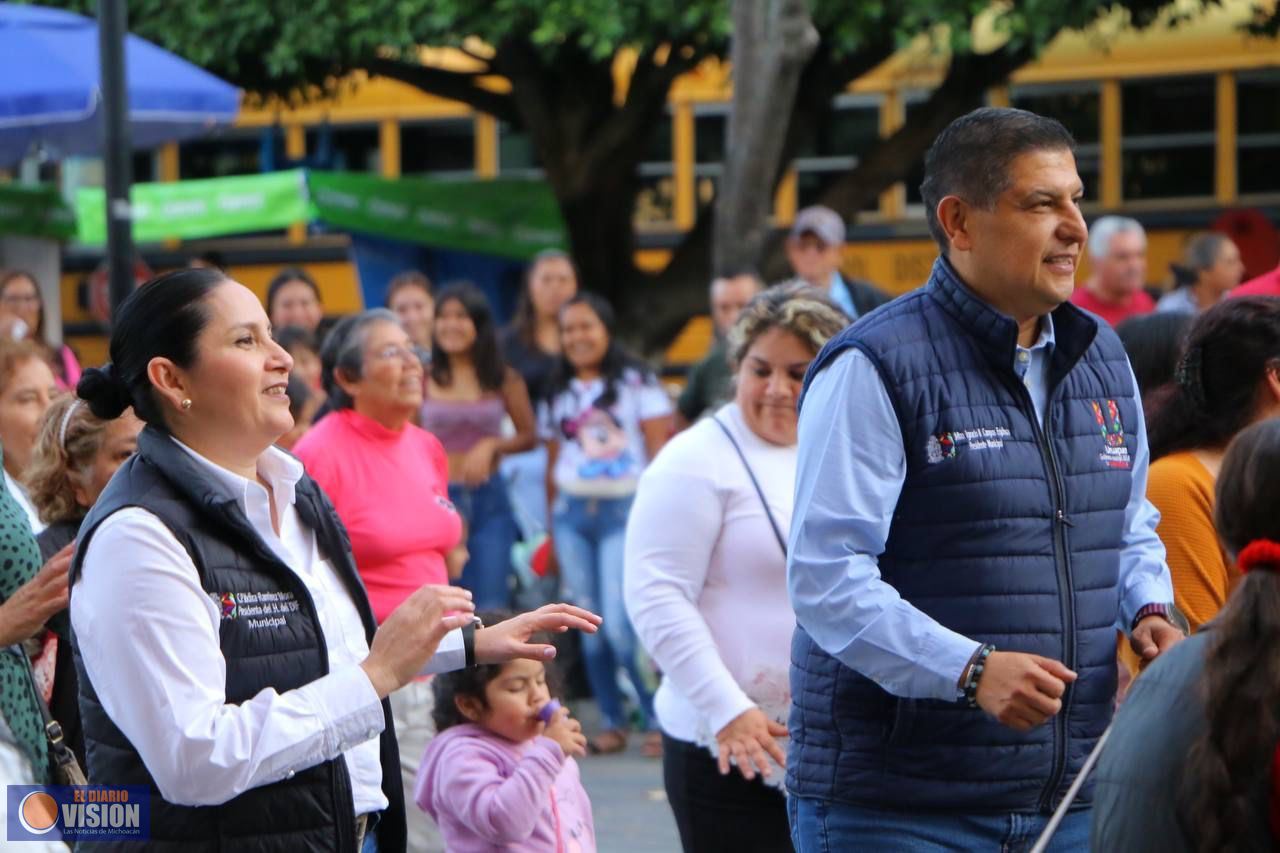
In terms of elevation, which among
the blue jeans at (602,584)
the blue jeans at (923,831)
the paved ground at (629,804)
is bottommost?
the paved ground at (629,804)

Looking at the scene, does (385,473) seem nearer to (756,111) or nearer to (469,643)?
(469,643)

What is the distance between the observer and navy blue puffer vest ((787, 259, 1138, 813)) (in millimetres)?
3713

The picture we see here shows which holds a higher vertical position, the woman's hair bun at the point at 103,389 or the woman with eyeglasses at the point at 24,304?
the woman's hair bun at the point at 103,389

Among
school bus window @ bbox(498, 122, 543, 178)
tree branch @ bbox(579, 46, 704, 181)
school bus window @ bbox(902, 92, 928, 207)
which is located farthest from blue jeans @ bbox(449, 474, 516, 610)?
school bus window @ bbox(498, 122, 543, 178)

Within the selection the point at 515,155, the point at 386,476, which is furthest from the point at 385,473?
the point at 515,155

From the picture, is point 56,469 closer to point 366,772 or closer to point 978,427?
point 366,772

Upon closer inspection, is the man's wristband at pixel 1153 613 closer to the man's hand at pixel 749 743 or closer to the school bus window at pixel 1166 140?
the man's hand at pixel 749 743

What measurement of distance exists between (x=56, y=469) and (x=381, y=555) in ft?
5.28

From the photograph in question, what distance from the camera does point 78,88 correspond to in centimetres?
1039

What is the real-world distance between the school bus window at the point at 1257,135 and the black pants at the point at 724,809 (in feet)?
50.4

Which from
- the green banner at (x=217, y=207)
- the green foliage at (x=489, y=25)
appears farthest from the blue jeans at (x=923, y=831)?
the green banner at (x=217, y=207)

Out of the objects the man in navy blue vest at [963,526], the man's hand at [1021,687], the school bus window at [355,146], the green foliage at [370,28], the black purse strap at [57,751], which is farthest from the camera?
the school bus window at [355,146]

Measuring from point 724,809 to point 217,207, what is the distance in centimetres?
1172

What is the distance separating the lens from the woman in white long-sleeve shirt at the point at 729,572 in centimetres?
497
